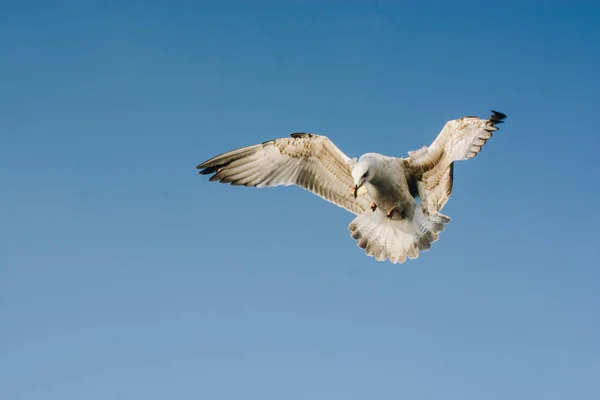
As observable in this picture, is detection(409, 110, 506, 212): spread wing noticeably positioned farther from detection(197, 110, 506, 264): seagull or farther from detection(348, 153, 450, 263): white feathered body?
detection(348, 153, 450, 263): white feathered body

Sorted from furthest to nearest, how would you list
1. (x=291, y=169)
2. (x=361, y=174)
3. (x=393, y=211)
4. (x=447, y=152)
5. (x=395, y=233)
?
(x=291, y=169) → (x=395, y=233) → (x=393, y=211) → (x=447, y=152) → (x=361, y=174)

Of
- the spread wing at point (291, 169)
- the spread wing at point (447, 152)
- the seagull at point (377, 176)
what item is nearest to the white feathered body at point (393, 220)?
the seagull at point (377, 176)

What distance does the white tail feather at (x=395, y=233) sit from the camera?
1198 centimetres

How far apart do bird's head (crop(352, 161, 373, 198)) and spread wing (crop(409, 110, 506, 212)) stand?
797 mm

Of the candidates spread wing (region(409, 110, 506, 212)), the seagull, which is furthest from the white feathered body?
spread wing (region(409, 110, 506, 212))

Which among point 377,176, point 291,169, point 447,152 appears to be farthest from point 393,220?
point 291,169

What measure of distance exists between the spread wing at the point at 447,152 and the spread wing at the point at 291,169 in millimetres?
1122

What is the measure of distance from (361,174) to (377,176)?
35cm

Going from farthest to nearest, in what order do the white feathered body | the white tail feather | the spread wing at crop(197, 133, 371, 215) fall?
the spread wing at crop(197, 133, 371, 215) → the white tail feather → the white feathered body

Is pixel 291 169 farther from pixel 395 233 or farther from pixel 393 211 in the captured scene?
pixel 395 233

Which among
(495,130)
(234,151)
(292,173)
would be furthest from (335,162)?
(495,130)

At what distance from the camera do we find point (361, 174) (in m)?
11.4

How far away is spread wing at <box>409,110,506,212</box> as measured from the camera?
1102cm

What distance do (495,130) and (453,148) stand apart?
70 centimetres
